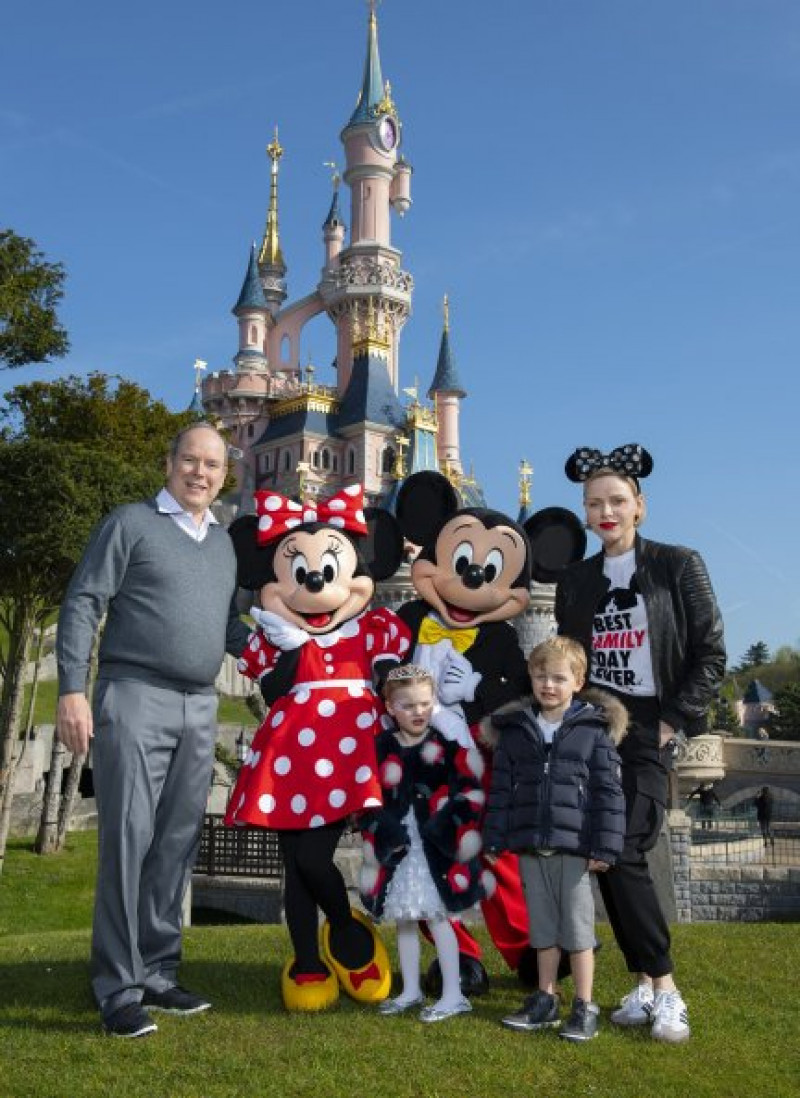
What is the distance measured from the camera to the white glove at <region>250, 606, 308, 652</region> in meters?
4.77

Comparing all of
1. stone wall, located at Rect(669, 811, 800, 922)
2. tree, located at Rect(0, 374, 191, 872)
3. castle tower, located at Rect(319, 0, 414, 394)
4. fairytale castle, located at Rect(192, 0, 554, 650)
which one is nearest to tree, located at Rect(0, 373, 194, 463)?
tree, located at Rect(0, 374, 191, 872)

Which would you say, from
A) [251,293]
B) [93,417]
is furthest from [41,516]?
[251,293]

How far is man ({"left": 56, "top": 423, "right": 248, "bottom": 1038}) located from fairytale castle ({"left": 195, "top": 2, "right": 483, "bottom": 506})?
136 feet

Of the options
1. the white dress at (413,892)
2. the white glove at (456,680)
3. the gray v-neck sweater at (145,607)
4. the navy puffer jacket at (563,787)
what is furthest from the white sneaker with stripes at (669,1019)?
the gray v-neck sweater at (145,607)

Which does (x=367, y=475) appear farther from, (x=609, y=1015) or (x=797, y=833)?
(x=609, y=1015)

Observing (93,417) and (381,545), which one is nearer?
(381,545)

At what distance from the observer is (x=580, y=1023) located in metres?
4.01

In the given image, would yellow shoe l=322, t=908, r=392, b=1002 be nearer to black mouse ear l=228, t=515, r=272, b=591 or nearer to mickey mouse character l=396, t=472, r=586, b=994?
mickey mouse character l=396, t=472, r=586, b=994

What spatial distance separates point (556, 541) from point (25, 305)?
→ 38.1ft

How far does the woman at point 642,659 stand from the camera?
422 centimetres

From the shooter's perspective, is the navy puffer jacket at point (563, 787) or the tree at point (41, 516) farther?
the tree at point (41, 516)

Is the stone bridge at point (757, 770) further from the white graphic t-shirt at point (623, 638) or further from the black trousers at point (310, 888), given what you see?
the black trousers at point (310, 888)

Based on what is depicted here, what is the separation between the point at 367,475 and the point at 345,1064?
45.1 metres

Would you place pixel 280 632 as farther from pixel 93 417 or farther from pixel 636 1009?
pixel 93 417
